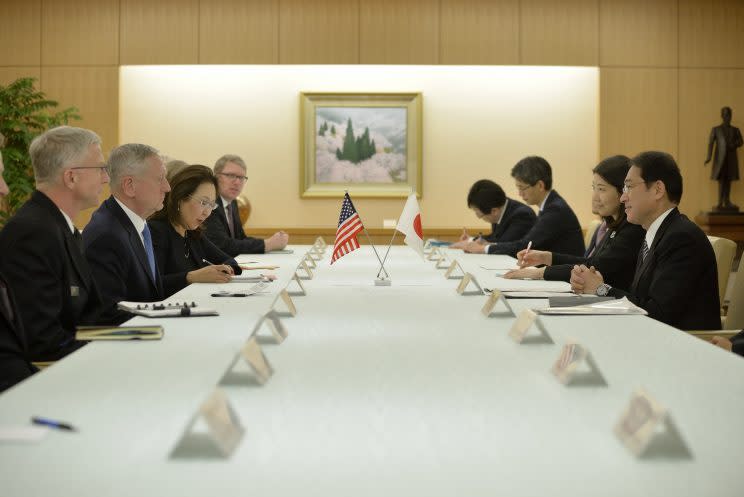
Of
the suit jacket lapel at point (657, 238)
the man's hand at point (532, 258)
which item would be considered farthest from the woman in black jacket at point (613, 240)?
the suit jacket lapel at point (657, 238)

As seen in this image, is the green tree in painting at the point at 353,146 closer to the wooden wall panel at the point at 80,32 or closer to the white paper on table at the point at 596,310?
the wooden wall panel at the point at 80,32

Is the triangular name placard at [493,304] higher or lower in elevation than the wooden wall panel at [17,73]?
lower

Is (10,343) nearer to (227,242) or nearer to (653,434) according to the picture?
(653,434)

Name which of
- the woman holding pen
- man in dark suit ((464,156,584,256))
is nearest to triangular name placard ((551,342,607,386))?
the woman holding pen

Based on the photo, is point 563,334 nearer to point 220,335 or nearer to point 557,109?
point 220,335

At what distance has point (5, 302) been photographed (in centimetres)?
268

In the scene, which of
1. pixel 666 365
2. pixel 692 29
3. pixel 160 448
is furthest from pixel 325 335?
pixel 692 29

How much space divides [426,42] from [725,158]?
124 inches

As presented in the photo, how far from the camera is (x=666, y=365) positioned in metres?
2.17

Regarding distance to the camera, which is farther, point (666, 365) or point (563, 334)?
point (563, 334)

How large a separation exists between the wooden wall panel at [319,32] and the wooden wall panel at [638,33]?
250 centimetres

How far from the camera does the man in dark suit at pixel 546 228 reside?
250 inches

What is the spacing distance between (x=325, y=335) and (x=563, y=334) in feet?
2.29

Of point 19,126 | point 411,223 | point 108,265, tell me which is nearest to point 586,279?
point 411,223
